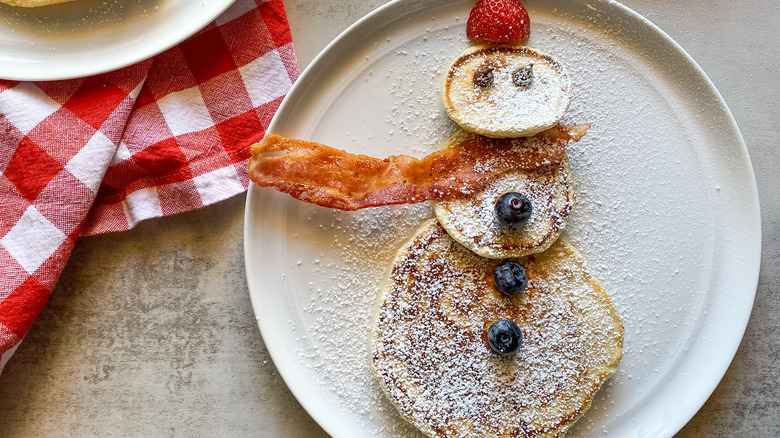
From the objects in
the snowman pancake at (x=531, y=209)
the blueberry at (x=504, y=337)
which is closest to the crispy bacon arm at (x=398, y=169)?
the snowman pancake at (x=531, y=209)

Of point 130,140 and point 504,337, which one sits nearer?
point 504,337

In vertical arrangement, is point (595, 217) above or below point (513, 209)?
below

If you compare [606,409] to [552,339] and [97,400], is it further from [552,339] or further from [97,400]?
[97,400]

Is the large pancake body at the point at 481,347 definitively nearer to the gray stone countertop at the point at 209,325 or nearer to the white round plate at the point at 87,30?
the gray stone countertop at the point at 209,325

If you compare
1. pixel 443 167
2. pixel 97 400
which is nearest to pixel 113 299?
pixel 97 400

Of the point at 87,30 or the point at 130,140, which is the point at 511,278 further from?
the point at 87,30

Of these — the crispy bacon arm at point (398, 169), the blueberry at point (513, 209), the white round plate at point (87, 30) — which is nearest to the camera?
the blueberry at point (513, 209)

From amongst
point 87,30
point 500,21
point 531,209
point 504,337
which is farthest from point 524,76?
point 87,30
